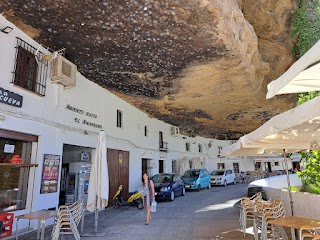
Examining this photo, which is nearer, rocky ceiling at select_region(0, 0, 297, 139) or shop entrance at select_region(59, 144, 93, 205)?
rocky ceiling at select_region(0, 0, 297, 139)

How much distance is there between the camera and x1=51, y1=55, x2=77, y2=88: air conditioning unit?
8109mm

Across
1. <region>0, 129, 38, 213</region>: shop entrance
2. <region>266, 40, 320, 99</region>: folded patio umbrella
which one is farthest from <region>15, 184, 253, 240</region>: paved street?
<region>266, 40, 320, 99</region>: folded patio umbrella

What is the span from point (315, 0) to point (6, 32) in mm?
12160

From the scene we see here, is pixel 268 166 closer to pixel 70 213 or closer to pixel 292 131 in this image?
pixel 292 131

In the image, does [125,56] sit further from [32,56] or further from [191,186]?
[191,186]

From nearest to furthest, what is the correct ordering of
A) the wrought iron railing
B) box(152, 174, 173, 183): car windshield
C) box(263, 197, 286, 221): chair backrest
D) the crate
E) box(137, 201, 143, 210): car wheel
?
box(263, 197, 286, 221): chair backrest, the crate, the wrought iron railing, box(137, 201, 143, 210): car wheel, box(152, 174, 173, 183): car windshield

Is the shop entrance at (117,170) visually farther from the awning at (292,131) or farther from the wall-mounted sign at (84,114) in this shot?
the awning at (292,131)

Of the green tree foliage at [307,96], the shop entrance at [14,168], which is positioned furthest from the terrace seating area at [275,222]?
the shop entrance at [14,168]

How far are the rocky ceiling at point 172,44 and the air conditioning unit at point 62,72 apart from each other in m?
0.45

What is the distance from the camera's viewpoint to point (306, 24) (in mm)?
11133

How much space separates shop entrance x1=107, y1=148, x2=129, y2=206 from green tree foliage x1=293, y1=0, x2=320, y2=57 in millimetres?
9430

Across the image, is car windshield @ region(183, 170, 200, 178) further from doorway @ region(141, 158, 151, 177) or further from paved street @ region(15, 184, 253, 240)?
paved street @ region(15, 184, 253, 240)

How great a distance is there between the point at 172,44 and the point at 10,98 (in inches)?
192

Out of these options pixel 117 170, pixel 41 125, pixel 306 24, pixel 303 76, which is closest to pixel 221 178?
pixel 117 170
